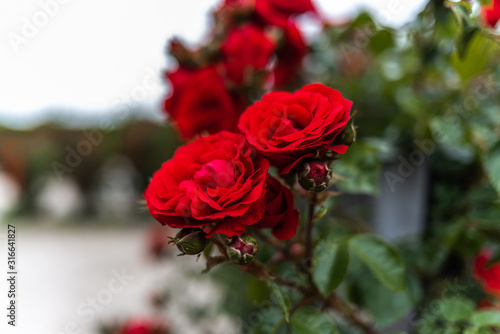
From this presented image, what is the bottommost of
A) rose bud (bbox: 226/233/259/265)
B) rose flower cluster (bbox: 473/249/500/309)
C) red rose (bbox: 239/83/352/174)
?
rose flower cluster (bbox: 473/249/500/309)

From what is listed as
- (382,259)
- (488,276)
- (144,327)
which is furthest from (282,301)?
(144,327)

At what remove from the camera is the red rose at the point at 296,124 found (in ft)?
0.95

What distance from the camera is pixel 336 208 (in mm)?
688

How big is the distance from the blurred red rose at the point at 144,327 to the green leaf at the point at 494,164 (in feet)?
2.26

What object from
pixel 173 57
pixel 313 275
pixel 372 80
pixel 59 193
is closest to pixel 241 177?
pixel 313 275

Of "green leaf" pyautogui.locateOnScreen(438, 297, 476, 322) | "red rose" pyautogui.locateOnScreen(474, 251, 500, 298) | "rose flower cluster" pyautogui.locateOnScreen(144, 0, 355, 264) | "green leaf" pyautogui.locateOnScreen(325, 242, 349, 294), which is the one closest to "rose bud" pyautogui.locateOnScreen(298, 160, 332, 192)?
"rose flower cluster" pyautogui.locateOnScreen(144, 0, 355, 264)

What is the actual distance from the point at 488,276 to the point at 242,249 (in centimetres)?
43

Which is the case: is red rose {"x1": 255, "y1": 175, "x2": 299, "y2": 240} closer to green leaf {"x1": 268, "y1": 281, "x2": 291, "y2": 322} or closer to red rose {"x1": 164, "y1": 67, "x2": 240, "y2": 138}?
green leaf {"x1": 268, "y1": 281, "x2": 291, "y2": 322}

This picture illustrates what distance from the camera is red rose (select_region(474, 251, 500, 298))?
547mm

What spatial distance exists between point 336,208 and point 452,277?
0.67ft

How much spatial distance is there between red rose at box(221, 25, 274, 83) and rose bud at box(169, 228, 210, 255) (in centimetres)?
28

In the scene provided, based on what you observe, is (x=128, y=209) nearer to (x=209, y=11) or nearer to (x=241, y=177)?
(x=209, y=11)

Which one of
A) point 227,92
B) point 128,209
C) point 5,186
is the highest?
point 227,92

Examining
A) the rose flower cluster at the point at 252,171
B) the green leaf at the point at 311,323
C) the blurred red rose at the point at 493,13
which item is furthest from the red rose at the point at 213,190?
the blurred red rose at the point at 493,13
